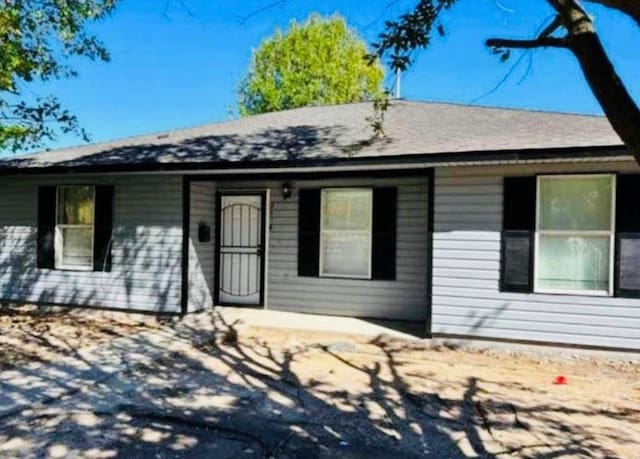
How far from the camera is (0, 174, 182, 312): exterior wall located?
28.3 feet

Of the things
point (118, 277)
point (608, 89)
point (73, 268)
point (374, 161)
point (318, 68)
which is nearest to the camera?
point (608, 89)

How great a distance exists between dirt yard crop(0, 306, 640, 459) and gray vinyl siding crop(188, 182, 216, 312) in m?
1.86

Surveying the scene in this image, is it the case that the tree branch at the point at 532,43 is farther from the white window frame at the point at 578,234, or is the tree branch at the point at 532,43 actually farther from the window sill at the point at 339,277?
the window sill at the point at 339,277

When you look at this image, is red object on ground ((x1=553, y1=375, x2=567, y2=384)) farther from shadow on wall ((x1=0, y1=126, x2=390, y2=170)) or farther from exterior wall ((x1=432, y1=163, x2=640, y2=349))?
shadow on wall ((x1=0, y1=126, x2=390, y2=170))

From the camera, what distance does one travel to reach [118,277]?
885 cm

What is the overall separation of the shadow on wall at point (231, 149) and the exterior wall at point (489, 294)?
1564mm

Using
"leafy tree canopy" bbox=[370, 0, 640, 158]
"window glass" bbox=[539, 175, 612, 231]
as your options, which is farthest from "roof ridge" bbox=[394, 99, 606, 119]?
"leafy tree canopy" bbox=[370, 0, 640, 158]

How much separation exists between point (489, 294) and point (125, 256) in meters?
5.66

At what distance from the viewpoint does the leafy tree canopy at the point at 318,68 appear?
27.0 metres

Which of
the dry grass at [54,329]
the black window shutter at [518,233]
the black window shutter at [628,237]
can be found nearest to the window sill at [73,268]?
the dry grass at [54,329]

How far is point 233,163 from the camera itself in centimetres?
784

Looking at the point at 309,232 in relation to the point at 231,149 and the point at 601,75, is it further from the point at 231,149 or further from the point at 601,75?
the point at 601,75

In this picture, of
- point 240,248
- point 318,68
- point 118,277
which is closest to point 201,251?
point 240,248

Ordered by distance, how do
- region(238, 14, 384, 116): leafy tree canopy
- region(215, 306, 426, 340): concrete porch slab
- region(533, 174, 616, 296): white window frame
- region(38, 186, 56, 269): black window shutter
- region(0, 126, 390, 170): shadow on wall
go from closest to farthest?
region(533, 174, 616, 296): white window frame < region(215, 306, 426, 340): concrete porch slab < region(0, 126, 390, 170): shadow on wall < region(38, 186, 56, 269): black window shutter < region(238, 14, 384, 116): leafy tree canopy
